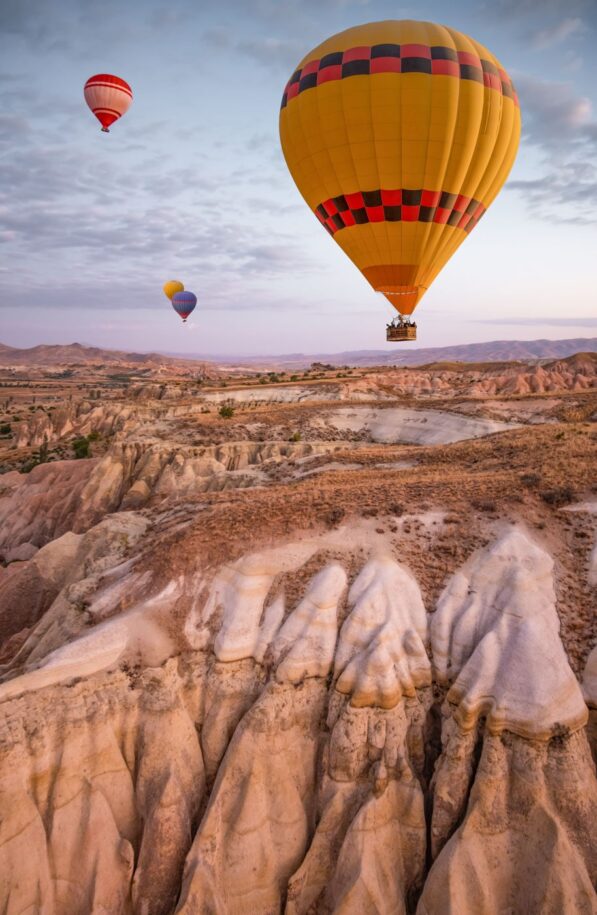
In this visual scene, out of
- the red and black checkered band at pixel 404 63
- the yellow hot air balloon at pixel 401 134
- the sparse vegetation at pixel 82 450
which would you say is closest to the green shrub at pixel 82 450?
the sparse vegetation at pixel 82 450

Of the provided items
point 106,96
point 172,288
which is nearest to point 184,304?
point 172,288

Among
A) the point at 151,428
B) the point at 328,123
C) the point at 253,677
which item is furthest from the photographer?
the point at 151,428

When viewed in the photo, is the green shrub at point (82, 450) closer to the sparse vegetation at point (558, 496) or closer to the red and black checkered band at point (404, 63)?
the red and black checkered band at point (404, 63)

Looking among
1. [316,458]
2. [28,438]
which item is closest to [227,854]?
[316,458]

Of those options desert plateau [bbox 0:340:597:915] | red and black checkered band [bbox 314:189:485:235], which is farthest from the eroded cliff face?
red and black checkered band [bbox 314:189:485:235]

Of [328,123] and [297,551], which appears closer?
[297,551]

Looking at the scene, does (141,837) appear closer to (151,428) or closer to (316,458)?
(316,458)
